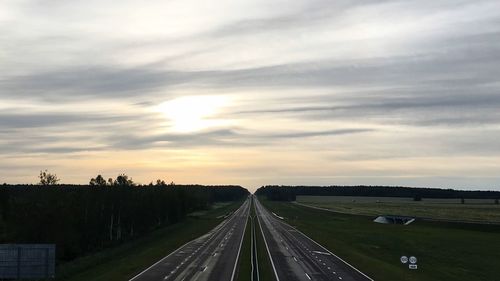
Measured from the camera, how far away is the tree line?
64062 mm

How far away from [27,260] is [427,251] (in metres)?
51.0

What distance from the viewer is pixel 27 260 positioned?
37.7 m

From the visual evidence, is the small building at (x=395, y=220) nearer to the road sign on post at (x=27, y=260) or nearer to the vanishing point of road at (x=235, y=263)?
the vanishing point of road at (x=235, y=263)

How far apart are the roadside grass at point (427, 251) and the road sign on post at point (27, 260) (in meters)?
26.4

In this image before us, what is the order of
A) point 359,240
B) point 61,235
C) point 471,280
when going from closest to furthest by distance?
1. point 471,280
2. point 61,235
3. point 359,240

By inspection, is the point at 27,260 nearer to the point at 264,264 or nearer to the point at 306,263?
the point at 264,264

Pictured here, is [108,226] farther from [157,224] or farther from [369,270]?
[369,270]

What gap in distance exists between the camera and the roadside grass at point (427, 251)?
52.0 meters

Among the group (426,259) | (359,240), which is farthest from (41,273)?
(359,240)

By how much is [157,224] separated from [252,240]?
59.2m

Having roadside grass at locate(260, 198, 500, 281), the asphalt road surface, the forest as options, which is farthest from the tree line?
roadside grass at locate(260, 198, 500, 281)

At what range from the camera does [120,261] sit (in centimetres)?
6188

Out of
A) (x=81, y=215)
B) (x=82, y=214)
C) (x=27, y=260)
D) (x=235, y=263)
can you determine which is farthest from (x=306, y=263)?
(x=82, y=214)

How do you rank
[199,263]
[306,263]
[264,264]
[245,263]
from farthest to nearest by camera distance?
[306,263] → [245,263] → [199,263] → [264,264]
